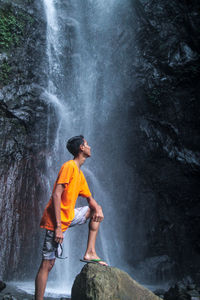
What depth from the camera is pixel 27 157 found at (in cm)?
830

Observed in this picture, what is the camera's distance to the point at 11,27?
963 cm

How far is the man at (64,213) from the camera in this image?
2.88 m

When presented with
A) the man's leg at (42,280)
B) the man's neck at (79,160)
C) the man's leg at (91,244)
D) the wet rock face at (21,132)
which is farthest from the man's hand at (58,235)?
the wet rock face at (21,132)

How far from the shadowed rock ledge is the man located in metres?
0.13

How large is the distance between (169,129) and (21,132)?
4.89m

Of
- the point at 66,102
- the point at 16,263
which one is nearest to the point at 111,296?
the point at 16,263

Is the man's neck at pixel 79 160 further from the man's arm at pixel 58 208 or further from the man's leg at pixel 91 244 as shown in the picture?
the man's leg at pixel 91 244

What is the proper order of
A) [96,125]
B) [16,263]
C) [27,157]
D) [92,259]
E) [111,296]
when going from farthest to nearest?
[96,125] → [27,157] → [16,263] → [92,259] → [111,296]

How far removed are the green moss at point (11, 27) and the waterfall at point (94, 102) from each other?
3.84 ft

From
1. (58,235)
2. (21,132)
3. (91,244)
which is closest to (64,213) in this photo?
(58,235)

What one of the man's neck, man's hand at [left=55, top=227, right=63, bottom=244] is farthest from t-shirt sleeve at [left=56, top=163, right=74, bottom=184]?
man's hand at [left=55, top=227, right=63, bottom=244]

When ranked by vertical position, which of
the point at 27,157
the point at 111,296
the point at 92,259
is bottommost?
the point at 111,296

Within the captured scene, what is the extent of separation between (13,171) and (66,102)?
3.69 metres

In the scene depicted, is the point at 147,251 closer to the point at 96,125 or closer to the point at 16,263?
the point at 16,263
